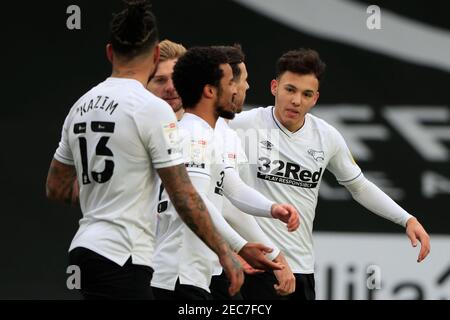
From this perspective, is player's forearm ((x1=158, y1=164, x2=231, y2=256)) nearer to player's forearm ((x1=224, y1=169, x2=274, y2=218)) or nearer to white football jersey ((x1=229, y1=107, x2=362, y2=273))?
player's forearm ((x1=224, y1=169, x2=274, y2=218))

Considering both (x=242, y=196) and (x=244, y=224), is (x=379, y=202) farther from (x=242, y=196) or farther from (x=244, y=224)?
(x=242, y=196)

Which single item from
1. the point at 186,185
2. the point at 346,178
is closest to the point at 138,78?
the point at 186,185

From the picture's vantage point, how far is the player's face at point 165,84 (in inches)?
239

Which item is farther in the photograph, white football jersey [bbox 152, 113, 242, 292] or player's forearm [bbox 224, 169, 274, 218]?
player's forearm [bbox 224, 169, 274, 218]

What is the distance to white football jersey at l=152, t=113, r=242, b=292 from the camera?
16.2 ft

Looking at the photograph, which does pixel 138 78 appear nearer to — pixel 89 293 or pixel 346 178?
pixel 89 293

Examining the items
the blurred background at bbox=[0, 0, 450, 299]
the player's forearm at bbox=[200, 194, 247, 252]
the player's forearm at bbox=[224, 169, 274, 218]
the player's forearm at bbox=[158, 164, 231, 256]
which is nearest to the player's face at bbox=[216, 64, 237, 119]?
the player's forearm at bbox=[224, 169, 274, 218]

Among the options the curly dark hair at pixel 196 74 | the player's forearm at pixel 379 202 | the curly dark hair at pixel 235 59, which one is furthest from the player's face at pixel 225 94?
the player's forearm at pixel 379 202

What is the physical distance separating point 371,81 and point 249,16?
101 centimetres

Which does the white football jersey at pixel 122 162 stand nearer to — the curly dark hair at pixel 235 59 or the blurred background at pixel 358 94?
the curly dark hair at pixel 235 59

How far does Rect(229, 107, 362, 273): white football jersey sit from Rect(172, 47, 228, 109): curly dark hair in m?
1.13

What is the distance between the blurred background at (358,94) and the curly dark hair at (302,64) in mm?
1834

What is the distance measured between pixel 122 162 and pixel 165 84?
1.81 meters

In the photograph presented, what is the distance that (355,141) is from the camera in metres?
8.35
